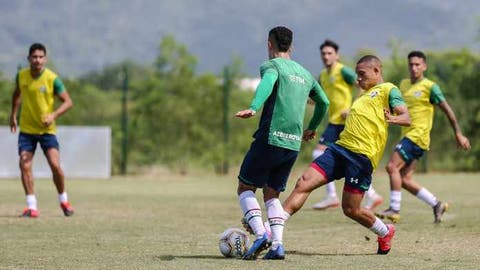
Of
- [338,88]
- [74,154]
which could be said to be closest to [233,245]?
[338,88]

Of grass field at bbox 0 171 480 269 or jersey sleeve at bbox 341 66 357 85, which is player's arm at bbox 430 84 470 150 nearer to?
grass field at bbox 0 171 480 269

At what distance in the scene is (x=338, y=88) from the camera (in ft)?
51.1

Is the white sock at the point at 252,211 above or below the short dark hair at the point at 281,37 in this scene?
below

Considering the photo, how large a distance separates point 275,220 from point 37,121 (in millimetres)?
5433

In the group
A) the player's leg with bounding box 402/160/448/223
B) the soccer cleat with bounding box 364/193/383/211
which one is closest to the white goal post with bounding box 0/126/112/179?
the soccer cleat with bounding box 364/193/383/211

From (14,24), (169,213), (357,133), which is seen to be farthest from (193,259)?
(14,24)

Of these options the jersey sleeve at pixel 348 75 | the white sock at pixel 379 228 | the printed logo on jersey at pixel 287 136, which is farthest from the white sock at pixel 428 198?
the printed logo on jersey at pixel 287 136

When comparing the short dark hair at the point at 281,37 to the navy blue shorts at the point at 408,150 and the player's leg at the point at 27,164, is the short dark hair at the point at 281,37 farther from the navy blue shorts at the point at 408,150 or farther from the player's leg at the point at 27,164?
the player's leg at the point at 27,164

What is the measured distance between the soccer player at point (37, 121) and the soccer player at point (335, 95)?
376 centimetres

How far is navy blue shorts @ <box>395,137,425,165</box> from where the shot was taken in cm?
1373

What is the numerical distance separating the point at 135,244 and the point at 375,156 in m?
2.56

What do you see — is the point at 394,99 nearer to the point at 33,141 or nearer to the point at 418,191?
the point at 418,191

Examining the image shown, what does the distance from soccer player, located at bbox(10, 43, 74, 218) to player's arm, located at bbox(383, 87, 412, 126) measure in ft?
17.7

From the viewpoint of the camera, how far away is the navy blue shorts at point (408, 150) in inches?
540
